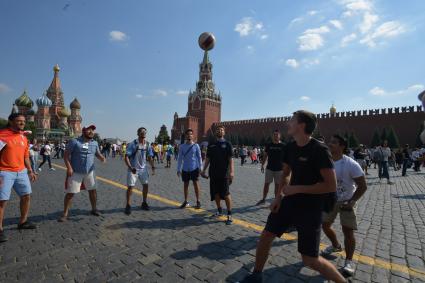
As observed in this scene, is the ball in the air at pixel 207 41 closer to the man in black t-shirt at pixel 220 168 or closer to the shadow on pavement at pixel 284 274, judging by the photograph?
the man in black t-shirt at pixel 220 168

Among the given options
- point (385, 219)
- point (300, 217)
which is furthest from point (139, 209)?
point (385, 219)

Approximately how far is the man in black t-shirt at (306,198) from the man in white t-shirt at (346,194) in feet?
2.50

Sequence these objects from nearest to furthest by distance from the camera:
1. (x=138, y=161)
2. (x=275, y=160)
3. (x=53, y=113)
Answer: (x=138, y=161), (x=275, y=160), (x=53, y=113)

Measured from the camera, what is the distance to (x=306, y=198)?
2338 mm

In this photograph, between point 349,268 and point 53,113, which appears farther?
point 53,113

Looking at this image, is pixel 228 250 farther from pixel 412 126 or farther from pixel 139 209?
pixel 412 126

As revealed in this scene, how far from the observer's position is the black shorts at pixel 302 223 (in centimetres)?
223

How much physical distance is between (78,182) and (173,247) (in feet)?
7.71

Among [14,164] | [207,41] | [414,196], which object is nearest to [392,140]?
[414,196]

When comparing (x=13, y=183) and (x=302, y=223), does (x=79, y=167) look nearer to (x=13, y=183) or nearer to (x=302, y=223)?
(x=13, y=183)

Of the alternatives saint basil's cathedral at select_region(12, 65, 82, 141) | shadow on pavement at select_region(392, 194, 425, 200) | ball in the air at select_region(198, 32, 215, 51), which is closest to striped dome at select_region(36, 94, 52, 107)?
saint basil's cathedral at select_region(12, 65, 82, 141)

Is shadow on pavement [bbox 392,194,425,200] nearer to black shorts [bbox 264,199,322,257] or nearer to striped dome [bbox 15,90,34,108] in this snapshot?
black shorts [bbox 264,199,322,257]

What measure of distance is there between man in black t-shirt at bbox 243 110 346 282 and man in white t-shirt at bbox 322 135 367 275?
2.50ft

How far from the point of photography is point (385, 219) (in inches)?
200
